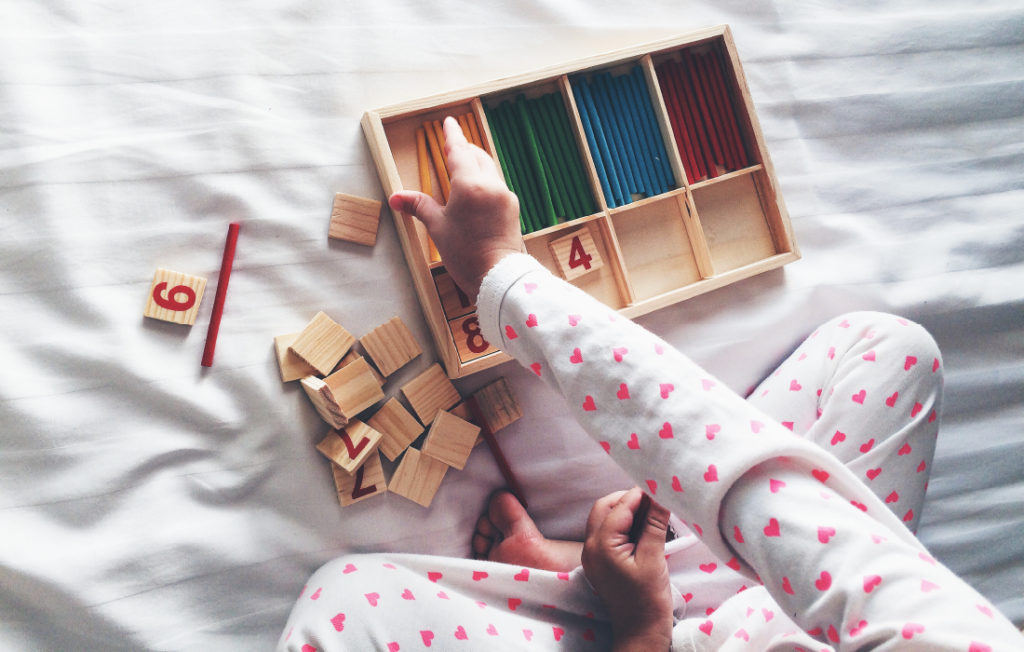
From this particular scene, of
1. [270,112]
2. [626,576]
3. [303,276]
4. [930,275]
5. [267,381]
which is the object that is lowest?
[626,576]

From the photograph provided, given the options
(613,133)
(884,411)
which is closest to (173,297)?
(613,133)

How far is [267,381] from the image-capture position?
2.83 feet

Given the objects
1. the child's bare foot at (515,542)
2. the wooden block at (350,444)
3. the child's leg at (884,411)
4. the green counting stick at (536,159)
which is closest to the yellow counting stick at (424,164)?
the green counting stick at (536,159)

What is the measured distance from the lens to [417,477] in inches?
35.5

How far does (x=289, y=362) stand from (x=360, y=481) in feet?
0.59

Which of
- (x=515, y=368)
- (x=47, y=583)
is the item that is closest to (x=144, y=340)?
(x=47, y=583)

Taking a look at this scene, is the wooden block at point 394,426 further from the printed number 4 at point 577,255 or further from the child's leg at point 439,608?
the printed number 4 at point 577,255

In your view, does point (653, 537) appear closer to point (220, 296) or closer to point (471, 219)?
point (471, 219)

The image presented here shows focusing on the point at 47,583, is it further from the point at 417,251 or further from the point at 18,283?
the point at 417,251

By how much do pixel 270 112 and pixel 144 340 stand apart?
0.33m

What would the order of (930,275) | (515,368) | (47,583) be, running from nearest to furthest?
(47,583) → (515,368) → (930,275)

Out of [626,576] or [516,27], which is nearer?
[626,576]

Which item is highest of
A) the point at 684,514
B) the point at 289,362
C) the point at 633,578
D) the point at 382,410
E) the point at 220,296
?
the point at 220,296

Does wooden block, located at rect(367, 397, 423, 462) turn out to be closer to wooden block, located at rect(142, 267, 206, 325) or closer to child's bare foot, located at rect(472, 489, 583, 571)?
child's bare foot, located at rect(472, 489, 583, 571)
